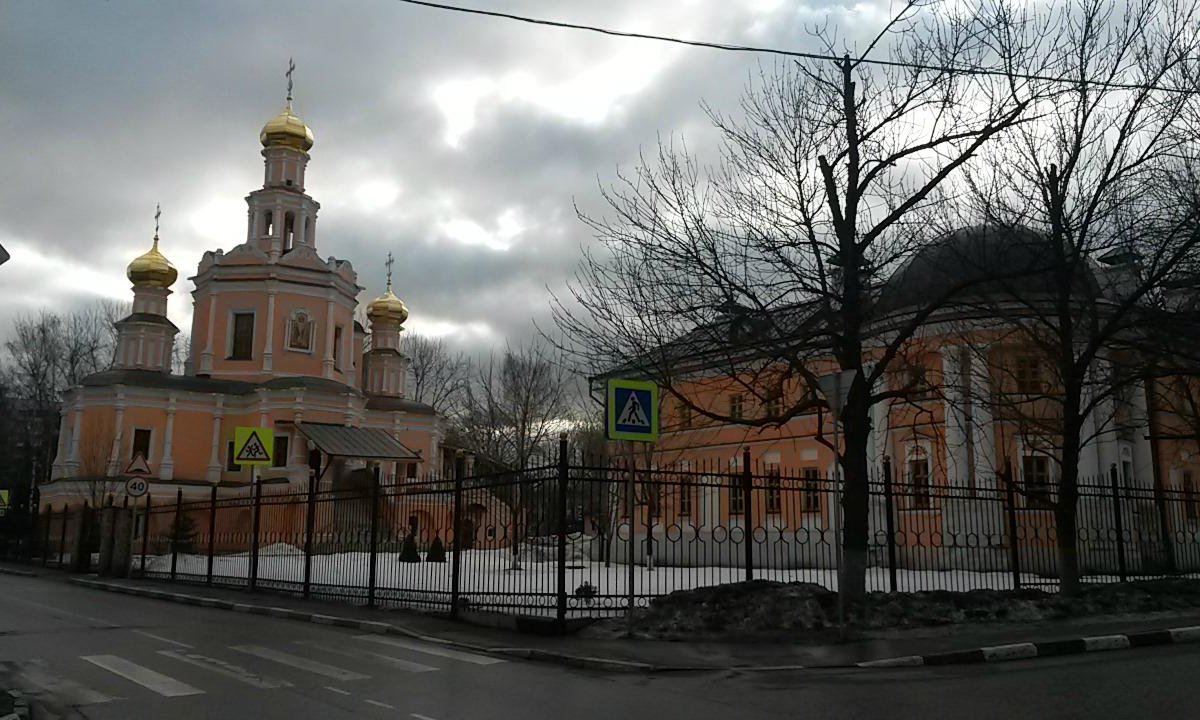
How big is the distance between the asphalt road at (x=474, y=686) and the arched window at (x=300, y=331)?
3810cm

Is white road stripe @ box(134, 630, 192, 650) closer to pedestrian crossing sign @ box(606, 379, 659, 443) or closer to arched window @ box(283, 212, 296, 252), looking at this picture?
pedestrian crossing sign @ box(606, 379, 659, 443)

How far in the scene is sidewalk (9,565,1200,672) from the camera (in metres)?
10.4

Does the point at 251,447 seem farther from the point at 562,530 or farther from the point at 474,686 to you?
the point at 474,686

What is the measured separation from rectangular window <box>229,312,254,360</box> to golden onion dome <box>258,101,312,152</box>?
369 inches

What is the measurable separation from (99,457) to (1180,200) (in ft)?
144

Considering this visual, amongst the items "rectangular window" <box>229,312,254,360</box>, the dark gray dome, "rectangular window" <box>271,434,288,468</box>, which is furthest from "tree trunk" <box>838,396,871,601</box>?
"rectangular window" <box>229,312,254,360</box>

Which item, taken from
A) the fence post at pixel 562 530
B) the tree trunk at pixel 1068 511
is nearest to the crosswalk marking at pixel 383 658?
the fence post at pixel 562 530

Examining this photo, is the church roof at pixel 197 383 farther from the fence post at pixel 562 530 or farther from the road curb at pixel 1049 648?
the road curb at pixel 1049 648

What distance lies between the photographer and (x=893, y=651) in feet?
36.0

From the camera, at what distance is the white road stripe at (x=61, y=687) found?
25.7 feet

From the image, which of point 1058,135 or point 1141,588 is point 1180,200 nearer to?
point 1058,135

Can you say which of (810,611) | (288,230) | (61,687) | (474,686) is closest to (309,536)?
(61,687)

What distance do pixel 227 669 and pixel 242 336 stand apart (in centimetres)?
4267

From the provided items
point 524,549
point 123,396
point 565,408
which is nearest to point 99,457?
point 123,396
